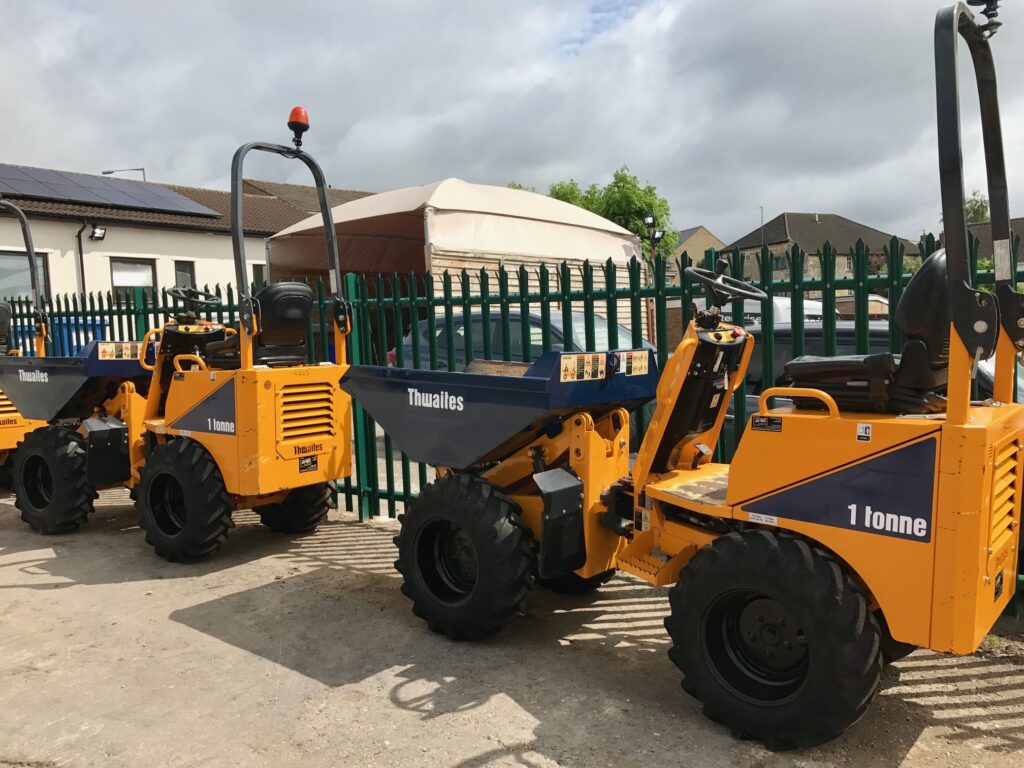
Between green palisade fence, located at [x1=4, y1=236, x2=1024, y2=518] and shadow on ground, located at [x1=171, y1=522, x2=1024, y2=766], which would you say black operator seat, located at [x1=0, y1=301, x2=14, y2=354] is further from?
shadow on ground, located at [x1=171, y1=522, x2=1024, y2=766]

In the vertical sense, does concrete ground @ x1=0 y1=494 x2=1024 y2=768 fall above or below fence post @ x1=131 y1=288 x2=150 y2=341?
below

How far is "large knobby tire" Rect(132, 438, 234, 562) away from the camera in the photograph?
509cm

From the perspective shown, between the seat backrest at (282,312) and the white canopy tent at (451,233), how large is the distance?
6052mm

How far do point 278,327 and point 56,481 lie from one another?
7.85 feet

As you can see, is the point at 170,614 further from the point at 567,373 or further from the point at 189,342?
the point at 567,373

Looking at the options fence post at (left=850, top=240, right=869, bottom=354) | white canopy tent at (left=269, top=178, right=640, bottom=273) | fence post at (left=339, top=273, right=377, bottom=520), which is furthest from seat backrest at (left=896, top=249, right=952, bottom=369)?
white canopy tent at (left=269, top=178, right=640, bottom=273)

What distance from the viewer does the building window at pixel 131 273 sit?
64.5 ft

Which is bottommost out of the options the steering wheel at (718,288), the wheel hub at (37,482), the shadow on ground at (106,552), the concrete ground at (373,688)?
the concrete ground at (373,688)

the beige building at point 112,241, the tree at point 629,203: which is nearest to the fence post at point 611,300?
the beige building at point 112,241

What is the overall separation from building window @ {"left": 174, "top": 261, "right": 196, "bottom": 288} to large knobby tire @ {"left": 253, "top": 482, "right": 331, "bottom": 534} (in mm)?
16542

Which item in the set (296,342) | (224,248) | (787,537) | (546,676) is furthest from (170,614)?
(224,248)

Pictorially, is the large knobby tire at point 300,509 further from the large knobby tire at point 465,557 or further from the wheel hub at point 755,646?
the wheel hub at point 755,646

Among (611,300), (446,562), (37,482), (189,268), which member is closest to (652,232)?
(611,300)

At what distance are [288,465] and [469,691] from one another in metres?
2.29
